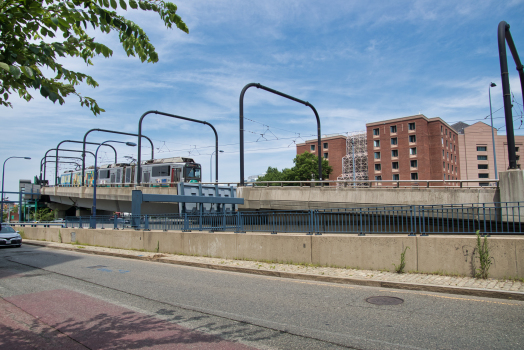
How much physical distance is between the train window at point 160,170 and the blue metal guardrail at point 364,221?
16.7 meters

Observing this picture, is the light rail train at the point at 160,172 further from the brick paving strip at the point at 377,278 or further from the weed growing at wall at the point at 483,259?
the weed growing at wall at the point at 483,259

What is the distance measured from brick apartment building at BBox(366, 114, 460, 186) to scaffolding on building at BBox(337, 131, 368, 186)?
12.4 m

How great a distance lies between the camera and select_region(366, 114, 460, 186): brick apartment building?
69.1 metres

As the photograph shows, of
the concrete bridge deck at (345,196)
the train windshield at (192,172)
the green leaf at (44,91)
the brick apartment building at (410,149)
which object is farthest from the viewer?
the brick apartment building at (410,149)

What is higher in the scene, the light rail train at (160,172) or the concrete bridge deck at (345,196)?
the light rail train at (160,172)

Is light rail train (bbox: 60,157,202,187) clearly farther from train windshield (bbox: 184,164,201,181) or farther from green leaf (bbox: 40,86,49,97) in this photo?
green leaf (bbox: 40,86,49,97)

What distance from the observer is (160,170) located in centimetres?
3478

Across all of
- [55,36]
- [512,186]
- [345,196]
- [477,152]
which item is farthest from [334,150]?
[55,36]

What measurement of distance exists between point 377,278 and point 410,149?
67.1m

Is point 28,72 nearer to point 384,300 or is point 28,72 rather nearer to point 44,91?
point 44,91

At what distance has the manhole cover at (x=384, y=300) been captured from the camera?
273 inches

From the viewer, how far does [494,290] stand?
7203mm

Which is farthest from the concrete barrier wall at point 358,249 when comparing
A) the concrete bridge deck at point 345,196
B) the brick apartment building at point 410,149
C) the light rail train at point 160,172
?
the brick apartment building at point 410,149

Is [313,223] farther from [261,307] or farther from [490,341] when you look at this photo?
[490,341]
